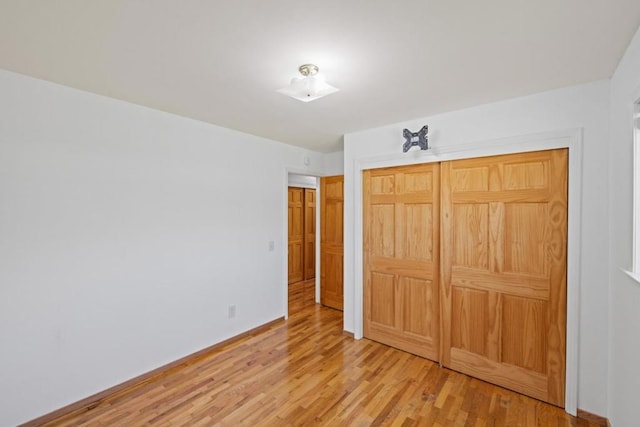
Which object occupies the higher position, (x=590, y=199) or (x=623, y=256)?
(x=590, y=199)

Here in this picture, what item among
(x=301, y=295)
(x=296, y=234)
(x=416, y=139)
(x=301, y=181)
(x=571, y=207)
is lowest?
(x=301, y=295)

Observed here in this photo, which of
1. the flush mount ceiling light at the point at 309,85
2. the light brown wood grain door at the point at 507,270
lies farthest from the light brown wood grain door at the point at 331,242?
the flush mount ceiling light at the point at 309,85

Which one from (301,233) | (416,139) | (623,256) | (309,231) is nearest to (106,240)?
(416,139)

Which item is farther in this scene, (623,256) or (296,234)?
(296,234)

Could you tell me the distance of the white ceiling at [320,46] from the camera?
4.15ft

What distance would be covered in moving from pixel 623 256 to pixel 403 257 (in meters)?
1.60

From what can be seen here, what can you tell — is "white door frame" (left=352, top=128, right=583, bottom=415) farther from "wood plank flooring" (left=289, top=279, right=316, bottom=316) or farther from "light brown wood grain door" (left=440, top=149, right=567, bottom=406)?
"wood plank flooring" (left=289, top=279, right=316, bottom=316)

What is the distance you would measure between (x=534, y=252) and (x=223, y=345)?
304cm

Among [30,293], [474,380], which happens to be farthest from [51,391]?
[474,380]

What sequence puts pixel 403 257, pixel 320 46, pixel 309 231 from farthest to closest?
pixel 309 231, pixel 403 257, pixel 320 46

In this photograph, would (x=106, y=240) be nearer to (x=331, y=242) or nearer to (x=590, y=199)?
(x=331, y=242)

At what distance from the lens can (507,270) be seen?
2334 mm

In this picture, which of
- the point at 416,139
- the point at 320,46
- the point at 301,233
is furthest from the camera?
the point at 301,233

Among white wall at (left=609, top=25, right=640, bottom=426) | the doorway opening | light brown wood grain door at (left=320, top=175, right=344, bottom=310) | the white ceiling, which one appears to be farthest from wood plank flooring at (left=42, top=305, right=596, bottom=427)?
the doorway opening
